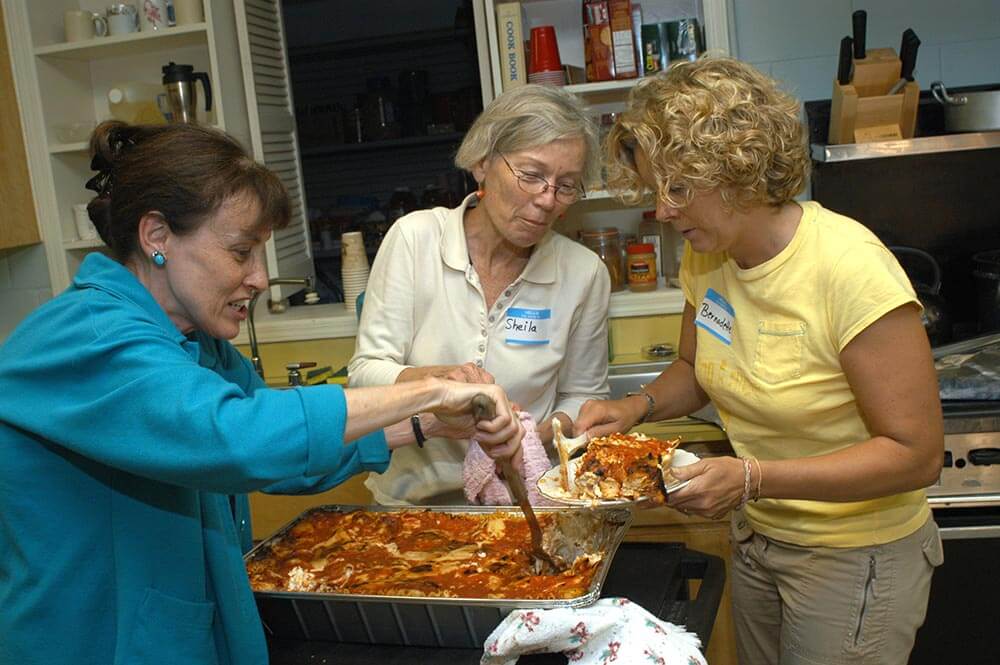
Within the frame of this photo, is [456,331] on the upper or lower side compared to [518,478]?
upper

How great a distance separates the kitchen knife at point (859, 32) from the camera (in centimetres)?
258

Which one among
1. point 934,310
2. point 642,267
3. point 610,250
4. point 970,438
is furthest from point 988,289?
point 610,250

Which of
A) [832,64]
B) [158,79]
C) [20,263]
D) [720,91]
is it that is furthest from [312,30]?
[720,91]

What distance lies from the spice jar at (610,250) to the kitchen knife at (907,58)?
3.07 ft

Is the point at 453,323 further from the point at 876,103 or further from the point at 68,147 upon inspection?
the point at 68,147

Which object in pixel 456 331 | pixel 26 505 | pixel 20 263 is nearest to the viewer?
pixel 26 505

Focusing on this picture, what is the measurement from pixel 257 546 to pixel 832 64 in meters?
2.32

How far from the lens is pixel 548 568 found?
5.05 feet

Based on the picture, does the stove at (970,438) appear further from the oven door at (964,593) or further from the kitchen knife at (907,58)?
the kitchen knife at (907,58)

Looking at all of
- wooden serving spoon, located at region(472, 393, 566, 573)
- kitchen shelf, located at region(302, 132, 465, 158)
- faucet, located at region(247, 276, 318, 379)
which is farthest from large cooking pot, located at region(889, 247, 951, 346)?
faucet, located at region(247, 276, 318, 379)

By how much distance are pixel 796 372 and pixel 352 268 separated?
77.9 inches

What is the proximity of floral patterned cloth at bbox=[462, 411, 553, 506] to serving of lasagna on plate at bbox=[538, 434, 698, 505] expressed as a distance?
0.62 feet

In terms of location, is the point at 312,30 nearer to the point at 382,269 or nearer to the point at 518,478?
the point at 382,269

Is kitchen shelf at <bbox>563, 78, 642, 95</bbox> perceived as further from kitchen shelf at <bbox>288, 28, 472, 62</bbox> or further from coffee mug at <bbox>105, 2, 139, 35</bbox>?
coffee mug at <bbox>105, 2, 139, 35</bbox>
